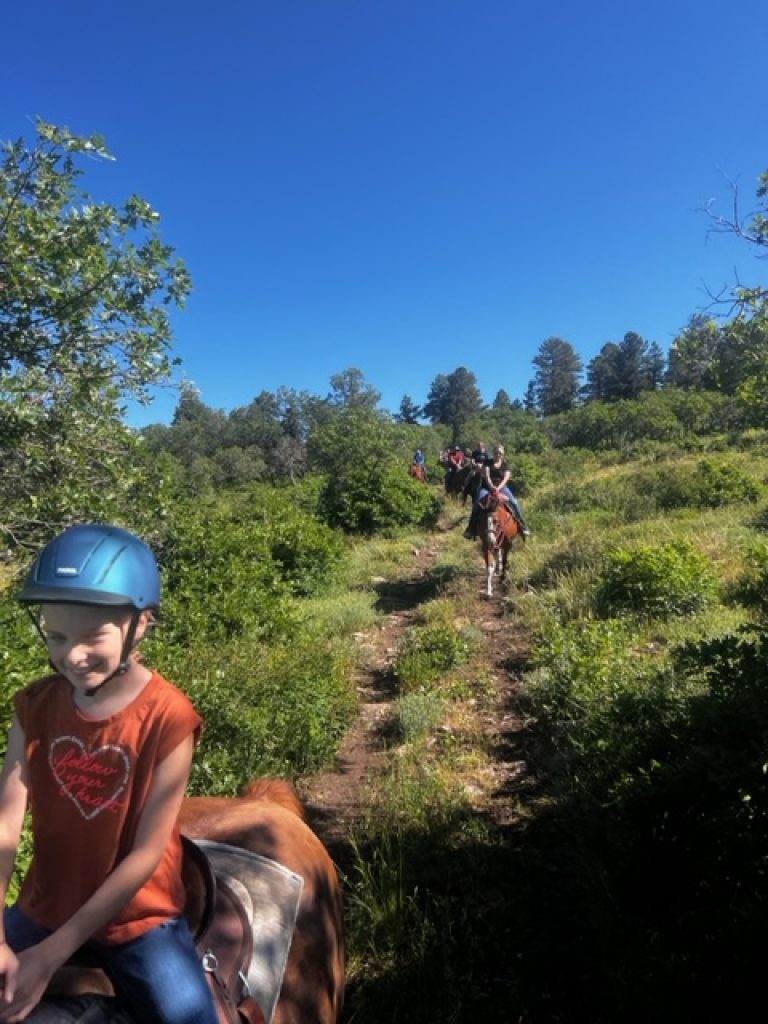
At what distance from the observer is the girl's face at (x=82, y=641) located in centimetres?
153

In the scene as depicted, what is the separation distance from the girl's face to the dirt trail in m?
2.94

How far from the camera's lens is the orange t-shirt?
1.53 m

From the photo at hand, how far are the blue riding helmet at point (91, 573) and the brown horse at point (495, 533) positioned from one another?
8.12m

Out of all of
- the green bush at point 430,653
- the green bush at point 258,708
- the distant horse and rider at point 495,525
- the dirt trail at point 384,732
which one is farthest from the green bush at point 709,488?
the green bush at point 258,708

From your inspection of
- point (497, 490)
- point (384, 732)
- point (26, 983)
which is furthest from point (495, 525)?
point (26, 983)

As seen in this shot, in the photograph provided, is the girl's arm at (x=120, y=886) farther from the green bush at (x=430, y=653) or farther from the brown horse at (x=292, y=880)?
the green bush at (x=430, y=653)

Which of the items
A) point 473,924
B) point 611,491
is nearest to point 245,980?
point 473,924

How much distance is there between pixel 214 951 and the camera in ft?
5.99

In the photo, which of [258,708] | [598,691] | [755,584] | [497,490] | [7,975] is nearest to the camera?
[7,975]

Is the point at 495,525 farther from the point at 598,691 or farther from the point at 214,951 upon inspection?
the point at 214,951

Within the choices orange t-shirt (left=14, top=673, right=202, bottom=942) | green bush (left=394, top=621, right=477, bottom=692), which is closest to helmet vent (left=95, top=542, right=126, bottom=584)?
orange t-shirt (left=14, top=673, right=202, bottom=942)

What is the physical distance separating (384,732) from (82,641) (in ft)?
14.2

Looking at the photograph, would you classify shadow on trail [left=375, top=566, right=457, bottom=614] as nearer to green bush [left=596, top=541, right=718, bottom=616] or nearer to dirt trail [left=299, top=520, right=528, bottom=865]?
dirt trail [left=299, top=520, right=528, bottom=865]

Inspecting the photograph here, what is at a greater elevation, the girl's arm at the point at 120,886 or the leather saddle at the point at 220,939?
the girl's arm at the point at 120,886
